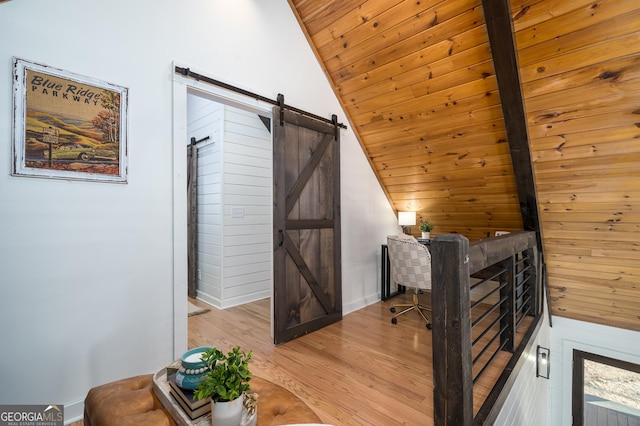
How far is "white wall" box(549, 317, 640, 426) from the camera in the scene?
3.17 meters

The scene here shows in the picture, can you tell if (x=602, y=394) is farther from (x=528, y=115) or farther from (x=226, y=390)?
(x=226, y=390)

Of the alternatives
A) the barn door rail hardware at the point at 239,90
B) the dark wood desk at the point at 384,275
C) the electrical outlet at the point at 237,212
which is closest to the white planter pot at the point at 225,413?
the barn door rail hardware at the point at 239,90

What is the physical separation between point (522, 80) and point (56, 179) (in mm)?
3229

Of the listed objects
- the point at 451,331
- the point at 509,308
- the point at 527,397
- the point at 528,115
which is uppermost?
the point at 528,115

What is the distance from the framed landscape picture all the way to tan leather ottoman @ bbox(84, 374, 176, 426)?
1176 millimetres

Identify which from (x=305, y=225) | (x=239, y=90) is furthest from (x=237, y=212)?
(x=239, y=90)

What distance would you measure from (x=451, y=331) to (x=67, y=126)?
7.35 feet

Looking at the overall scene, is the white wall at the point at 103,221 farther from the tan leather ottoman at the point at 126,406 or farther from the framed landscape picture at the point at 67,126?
the tan leather ottoman at the point at 126,406

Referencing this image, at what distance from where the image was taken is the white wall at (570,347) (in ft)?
10.4

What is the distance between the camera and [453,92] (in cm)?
272

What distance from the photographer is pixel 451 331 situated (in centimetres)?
121

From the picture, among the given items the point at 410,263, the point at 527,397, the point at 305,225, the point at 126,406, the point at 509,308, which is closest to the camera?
the point at 126,406

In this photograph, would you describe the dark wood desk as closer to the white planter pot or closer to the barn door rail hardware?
the barn door rail hardware

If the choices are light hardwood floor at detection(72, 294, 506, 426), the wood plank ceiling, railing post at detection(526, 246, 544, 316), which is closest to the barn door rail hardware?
the wood plank ceiling
